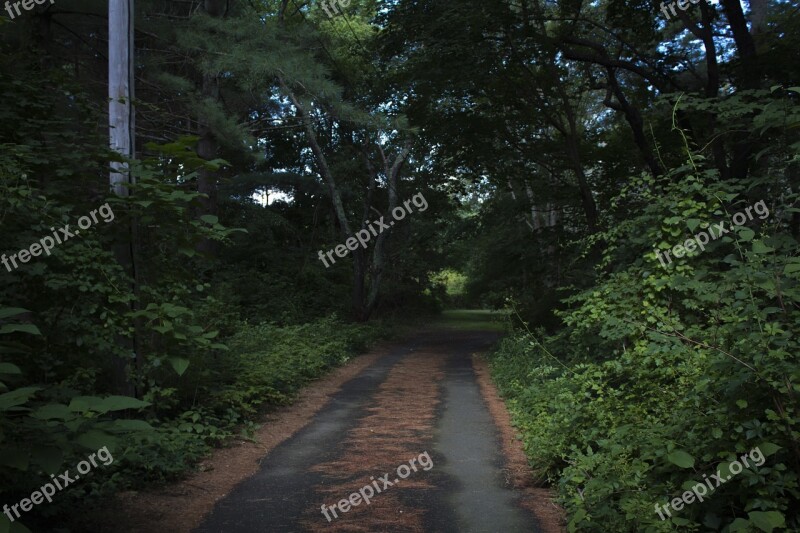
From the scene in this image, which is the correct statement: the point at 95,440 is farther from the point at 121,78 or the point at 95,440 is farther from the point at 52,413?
the point at 121,78

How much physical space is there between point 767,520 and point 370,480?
147 inches

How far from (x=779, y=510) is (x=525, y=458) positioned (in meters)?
3.77

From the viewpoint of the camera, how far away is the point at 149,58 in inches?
485

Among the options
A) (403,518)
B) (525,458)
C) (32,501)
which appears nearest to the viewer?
(32,501)

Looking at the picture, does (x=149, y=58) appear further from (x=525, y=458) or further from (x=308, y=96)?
(x=525, y=458)

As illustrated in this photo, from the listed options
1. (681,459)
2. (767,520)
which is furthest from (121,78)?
(767,520)

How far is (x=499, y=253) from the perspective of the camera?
70.1 ft

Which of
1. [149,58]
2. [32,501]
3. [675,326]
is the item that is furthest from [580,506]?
[149,58]

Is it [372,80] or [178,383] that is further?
[372,80]

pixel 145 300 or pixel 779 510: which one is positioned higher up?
pixel 145 300

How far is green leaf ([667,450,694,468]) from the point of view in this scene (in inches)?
143

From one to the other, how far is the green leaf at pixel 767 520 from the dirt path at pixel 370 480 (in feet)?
6.14

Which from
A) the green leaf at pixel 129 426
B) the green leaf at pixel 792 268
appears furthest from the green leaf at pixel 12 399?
the green leaf at pixel 792 268

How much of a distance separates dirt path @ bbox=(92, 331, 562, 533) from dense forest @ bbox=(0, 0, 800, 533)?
400 millimetres
